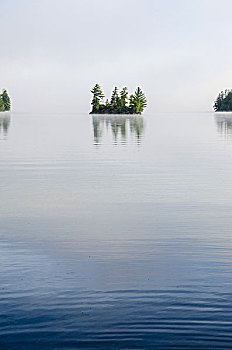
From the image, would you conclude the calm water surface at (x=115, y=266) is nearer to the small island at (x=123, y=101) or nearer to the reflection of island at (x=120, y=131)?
the reflection of island at (x=120, y=131)

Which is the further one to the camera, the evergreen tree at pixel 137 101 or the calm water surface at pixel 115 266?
the evergreen tree at pixel 137 101

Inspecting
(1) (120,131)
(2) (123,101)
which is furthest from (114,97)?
(1) (120,131)

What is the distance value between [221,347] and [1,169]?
15.6 metres

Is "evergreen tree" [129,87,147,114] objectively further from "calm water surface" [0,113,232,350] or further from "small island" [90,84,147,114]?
"calm water surface" [0,113,232,350]

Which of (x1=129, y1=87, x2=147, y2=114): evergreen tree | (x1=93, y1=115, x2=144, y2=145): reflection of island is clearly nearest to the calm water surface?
(x1=93, y1=115, x2=144, y2=145): reflection of island

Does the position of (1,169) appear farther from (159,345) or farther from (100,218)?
(159,345)

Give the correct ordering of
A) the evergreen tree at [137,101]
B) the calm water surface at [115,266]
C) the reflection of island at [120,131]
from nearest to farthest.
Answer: the calm water surface at [115,266] → the reflection of island at [120,131] → the evergreen tree at [137,101]

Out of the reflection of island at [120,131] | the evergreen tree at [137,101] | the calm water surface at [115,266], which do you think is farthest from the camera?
the evergreen tree at [137,101]

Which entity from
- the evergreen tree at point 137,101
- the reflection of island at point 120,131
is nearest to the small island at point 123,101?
the evergreen tree at point 137,101

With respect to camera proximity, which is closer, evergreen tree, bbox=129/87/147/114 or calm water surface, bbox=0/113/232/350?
calm water surface, bbox=0/113/232/350

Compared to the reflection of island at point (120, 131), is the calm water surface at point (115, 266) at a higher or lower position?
lower

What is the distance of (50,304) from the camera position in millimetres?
6035

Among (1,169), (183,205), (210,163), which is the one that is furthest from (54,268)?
(210,163)

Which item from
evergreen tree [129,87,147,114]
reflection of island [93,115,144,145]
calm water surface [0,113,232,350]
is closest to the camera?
calm water surface [0,113,232,350]
